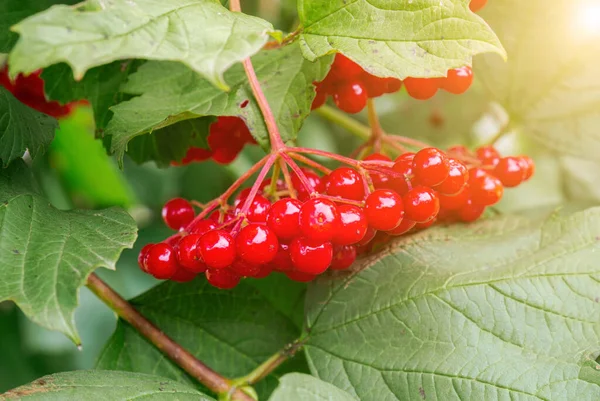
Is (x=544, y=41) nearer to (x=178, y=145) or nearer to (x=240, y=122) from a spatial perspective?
(x=240, y=122)

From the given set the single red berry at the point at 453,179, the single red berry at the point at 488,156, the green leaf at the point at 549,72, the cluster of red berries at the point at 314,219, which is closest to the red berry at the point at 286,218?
the cluster of red berries at the point at 314,219

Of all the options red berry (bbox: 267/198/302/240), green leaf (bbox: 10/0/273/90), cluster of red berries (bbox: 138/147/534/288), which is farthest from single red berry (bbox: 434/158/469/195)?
green leaf (bbox: 10/0/273/90)

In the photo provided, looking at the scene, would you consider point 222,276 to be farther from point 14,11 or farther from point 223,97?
point 14,11

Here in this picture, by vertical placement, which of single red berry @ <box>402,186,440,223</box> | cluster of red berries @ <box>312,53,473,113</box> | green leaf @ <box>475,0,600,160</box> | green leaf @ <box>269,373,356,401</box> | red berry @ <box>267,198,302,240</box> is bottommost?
green leaf @ <box>269,373,356,401</box>

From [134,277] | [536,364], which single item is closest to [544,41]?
[536,364]

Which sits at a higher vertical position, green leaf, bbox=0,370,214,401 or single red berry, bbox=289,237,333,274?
single red berry, bbox=289,237,333,274

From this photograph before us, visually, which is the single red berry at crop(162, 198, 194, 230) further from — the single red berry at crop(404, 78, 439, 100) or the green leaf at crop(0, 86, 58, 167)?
the single red berry at crop(404, 78, 439, 100)

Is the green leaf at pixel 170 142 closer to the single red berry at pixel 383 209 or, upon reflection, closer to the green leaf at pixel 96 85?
the green leaf at pixel 96 85

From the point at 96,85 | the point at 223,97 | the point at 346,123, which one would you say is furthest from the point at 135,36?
the point at 346,123
